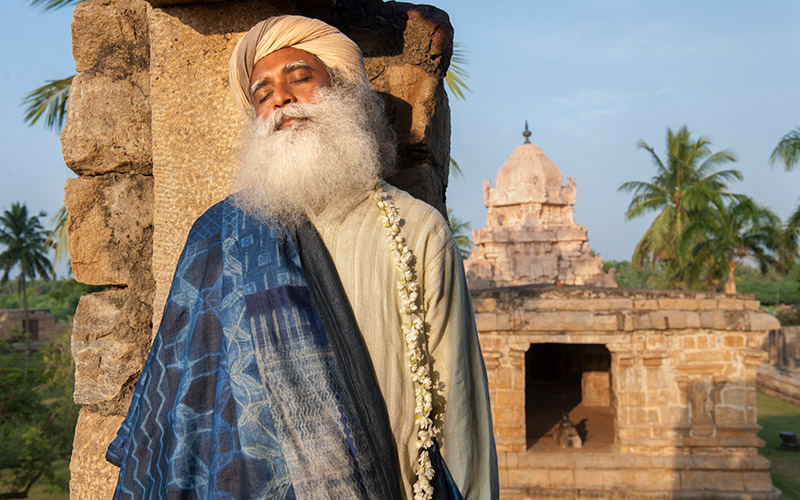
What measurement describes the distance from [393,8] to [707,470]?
8.52 meters

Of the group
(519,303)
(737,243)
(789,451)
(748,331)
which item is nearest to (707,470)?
(748,331)

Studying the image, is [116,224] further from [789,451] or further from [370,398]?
[789,451]

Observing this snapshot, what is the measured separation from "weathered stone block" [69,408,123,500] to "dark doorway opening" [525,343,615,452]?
8104 millimetres

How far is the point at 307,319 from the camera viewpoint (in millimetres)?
1216

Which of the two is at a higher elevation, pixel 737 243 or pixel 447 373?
pixel 737 243

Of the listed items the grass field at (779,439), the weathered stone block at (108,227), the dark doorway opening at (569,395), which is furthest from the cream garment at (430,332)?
the grass field at (779,439)

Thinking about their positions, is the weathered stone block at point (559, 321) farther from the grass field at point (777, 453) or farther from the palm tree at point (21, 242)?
the palm tree at point (21, 242)

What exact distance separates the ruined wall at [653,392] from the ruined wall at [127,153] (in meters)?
6.95

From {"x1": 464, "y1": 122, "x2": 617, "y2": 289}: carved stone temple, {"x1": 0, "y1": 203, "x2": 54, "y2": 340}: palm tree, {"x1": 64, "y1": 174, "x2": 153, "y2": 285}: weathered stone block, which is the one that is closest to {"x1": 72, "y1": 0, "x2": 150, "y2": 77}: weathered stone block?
{"x1": 64, "y1": 174, "x2": 153, "y2": 285}: weathered stone block

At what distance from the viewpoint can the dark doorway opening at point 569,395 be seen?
9.97m

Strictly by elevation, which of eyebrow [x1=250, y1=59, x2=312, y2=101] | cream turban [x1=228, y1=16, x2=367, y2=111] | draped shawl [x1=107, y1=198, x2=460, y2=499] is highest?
cream turban [x1=228, y1=16, x2=367, y2=111]

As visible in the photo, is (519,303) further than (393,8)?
Yes

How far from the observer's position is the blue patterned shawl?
1.15 m

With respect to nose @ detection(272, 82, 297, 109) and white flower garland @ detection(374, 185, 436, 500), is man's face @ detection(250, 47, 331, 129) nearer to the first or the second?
nose @ detection(272, 82, 297, 109)
